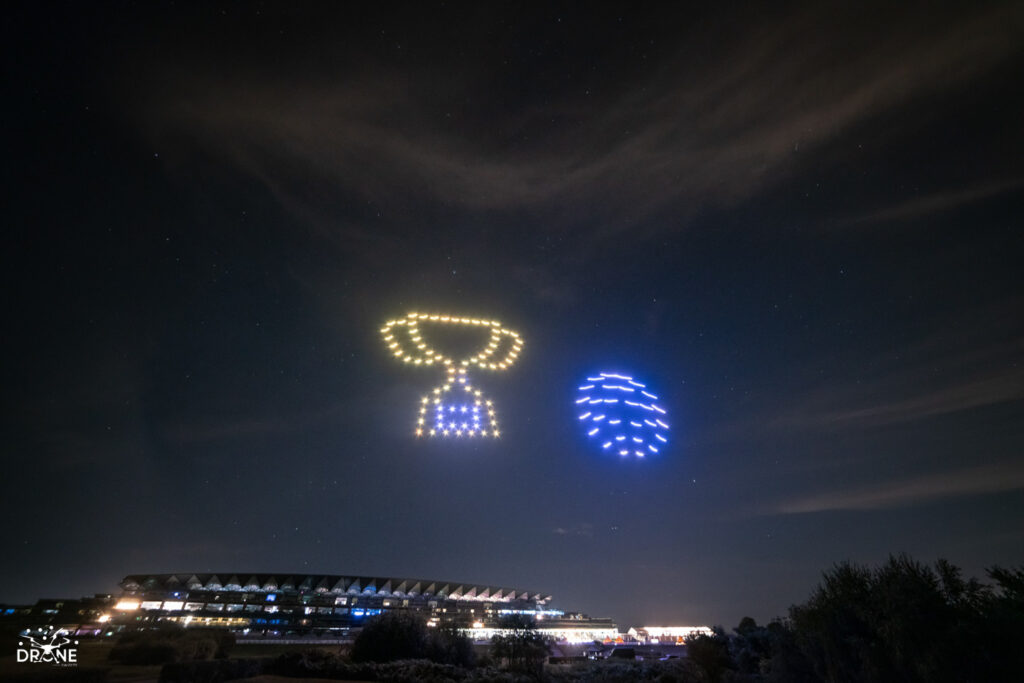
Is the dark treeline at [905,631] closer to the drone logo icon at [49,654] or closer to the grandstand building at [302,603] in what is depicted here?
the drone logo icon at [49,654]

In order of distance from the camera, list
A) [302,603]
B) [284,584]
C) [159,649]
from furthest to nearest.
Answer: [284,584] < [302,603] < [159,649]

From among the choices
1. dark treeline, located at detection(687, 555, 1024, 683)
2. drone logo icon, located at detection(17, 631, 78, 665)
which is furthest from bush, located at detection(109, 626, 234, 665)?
dark treeline, located at detection(687, 555, 1024, 683)

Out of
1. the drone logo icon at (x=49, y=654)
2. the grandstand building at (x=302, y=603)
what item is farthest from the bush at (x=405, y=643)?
the grandstand building at (x=302, y=603)

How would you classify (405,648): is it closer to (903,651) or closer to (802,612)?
(802,612)

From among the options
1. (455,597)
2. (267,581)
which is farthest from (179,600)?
(455,597)

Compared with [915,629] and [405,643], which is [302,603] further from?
[915,629]

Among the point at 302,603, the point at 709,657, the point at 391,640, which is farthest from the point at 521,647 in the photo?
the point at 302,603

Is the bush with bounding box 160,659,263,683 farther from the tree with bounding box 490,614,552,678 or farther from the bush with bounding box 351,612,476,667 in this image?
the tree with bounding box 490,614,552,678

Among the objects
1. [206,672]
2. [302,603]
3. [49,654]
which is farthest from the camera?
[302,603]
